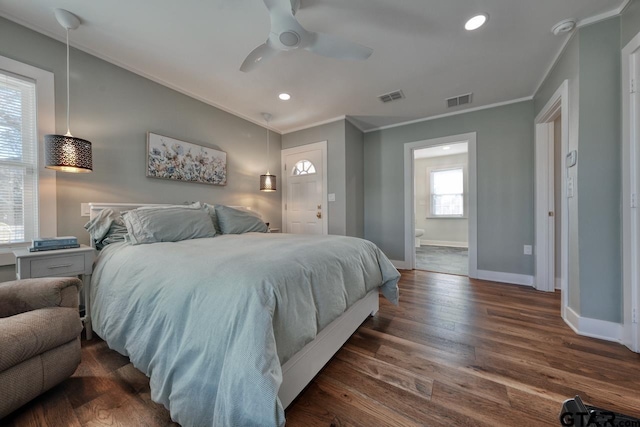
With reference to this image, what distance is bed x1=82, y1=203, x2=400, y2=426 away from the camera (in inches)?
33.7

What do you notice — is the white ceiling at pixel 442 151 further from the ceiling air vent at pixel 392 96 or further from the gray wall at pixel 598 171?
the gray wall at pixel 598 171

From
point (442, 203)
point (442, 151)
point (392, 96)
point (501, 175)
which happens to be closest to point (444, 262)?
point (501, 175)

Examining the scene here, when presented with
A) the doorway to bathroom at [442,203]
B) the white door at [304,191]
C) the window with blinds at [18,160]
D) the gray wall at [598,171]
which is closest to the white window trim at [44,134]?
the window with blinds at [18,160]

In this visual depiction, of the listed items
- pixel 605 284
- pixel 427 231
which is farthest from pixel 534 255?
pixel 427 231

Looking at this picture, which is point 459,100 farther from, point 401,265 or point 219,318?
point 219,318

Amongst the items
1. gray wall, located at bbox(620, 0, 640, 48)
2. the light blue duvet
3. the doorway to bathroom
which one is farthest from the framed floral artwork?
the doorway to bathroom

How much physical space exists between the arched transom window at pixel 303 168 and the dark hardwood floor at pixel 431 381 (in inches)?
105

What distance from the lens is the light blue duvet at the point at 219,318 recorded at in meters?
0.85

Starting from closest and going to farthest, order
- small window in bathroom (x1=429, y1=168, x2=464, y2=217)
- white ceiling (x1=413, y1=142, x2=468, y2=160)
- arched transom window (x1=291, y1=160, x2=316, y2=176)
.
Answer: arched transom window (x1=291, y1=160, x2=316, y2=176) → white ceiling (x1=413, y1=142, x2=468, y2=160) → small window in bathroom (x1=429, y1=168, x2=464, y2=217)

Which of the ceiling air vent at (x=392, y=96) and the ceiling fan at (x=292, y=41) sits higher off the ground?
the ceiling air vent at (x=392, y=96)

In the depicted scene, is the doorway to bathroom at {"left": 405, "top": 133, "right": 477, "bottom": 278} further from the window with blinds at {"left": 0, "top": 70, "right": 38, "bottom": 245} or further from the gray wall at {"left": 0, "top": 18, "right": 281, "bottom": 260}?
the window with blinds at {"left": 0, "top": 70, "right": 38, "bottom": 245}

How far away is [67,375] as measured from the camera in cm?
128

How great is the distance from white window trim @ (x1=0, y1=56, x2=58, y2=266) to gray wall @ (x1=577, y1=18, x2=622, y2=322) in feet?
14.2

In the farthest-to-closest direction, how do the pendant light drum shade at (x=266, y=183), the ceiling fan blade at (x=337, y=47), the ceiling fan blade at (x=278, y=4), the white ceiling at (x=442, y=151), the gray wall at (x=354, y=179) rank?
the white ceiling at (x=442, y=151)
the gray wall at (x=354, y=179)
the pendant light drum shade at (x=266, y=183)
the ceiling fan blade at (x=337, y=47)
the ceiling fan blade at (x=278, y=4)
